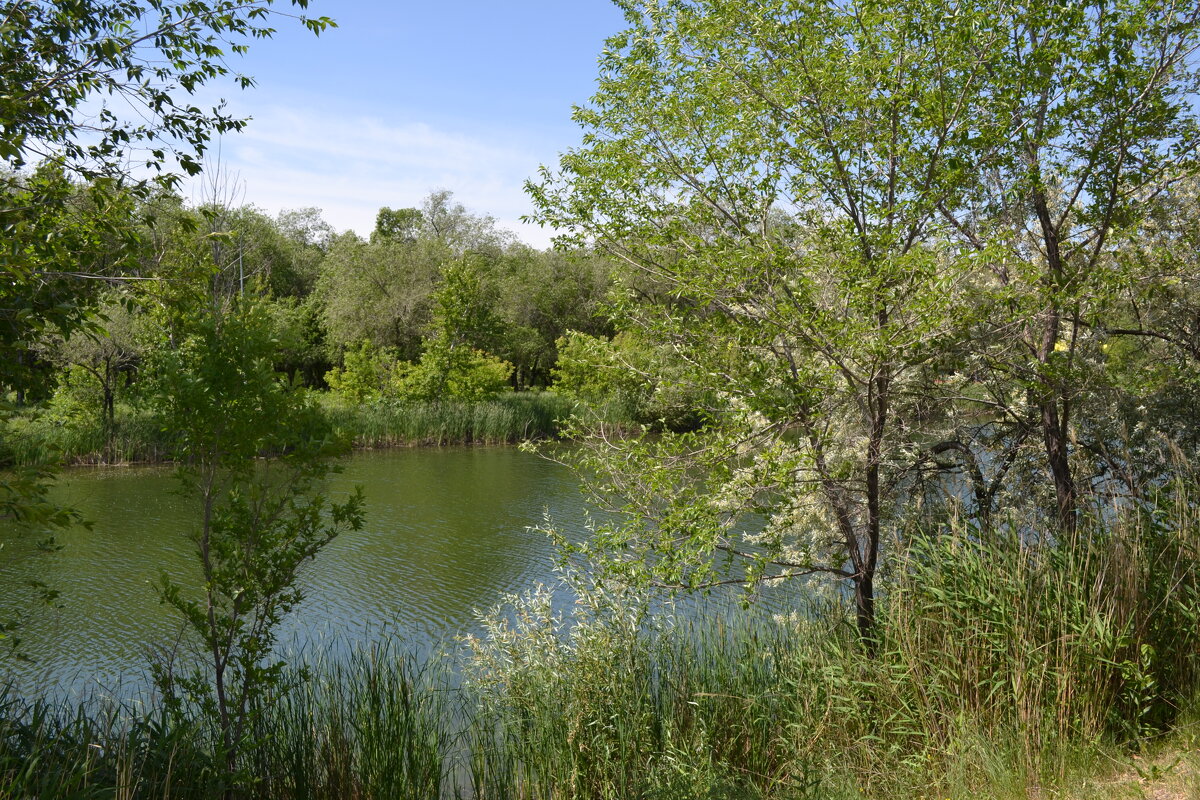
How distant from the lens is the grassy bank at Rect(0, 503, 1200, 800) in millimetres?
4223

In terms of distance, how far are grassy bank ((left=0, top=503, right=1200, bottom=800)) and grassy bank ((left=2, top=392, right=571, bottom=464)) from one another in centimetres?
1581

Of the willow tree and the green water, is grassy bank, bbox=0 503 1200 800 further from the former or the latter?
the green water

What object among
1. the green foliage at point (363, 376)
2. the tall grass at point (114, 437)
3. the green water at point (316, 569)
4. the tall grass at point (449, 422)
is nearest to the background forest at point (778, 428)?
the green water at point (316, 569)

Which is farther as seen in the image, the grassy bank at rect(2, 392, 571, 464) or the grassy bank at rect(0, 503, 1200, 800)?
the grassy bank at rect(2, 392, 571, 464)

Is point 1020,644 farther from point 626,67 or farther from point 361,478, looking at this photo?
point 361,478

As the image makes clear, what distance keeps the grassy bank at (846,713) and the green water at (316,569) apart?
1.60 m

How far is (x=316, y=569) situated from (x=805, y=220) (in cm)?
873

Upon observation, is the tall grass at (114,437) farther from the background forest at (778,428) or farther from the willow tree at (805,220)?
the willow tree at (805,220)

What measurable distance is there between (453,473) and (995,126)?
17.0 m

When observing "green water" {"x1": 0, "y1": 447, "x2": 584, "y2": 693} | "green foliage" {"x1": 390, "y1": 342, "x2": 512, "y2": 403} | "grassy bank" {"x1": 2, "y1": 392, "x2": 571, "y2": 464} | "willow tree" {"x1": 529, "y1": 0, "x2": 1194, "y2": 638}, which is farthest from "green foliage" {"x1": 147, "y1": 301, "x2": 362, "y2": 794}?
"green foliage" {"x1": 390, "y1": 342, "x2": 512, "y2": 403}

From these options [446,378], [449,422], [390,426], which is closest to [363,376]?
[446,378]

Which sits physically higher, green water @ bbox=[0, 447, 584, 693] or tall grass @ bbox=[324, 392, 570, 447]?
tall grass @ bbox=[324, 392, 570, 447]

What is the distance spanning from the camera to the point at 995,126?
5562mm

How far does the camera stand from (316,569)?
39.2 ft
